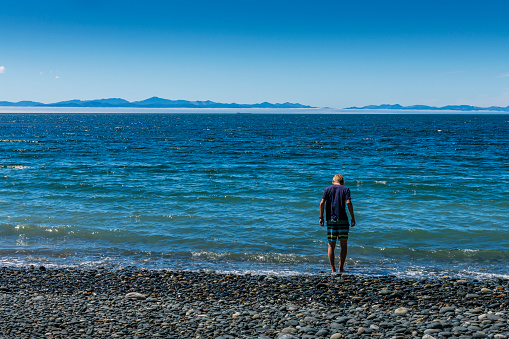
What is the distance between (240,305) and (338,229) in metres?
3.38

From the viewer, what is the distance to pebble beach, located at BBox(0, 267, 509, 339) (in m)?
6.74

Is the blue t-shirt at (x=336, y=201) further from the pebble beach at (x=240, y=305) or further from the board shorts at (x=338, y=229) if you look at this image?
the pebble beach at (x=240, y=305)

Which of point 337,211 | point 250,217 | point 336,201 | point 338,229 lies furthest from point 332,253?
point 250,217

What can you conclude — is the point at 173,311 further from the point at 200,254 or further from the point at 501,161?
the point at 501,161

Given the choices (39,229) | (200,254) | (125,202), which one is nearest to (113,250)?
(200,254)

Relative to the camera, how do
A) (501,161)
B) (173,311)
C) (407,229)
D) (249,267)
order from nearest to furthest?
(173,311) < (249,267) < (407,229) < (501,161)

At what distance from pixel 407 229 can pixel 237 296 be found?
8430mm

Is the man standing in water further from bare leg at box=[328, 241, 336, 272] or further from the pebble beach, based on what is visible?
the pebble beach

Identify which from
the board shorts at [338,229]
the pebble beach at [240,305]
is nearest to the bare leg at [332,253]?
the board shorts at [338,229]

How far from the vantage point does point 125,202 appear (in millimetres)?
19844

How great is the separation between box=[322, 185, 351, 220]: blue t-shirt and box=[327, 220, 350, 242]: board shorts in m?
0.10

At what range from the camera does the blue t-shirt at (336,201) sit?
397 inches

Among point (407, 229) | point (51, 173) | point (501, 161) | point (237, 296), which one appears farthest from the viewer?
point (501, 161)

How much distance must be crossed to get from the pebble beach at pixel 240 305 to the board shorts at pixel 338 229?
961mm
